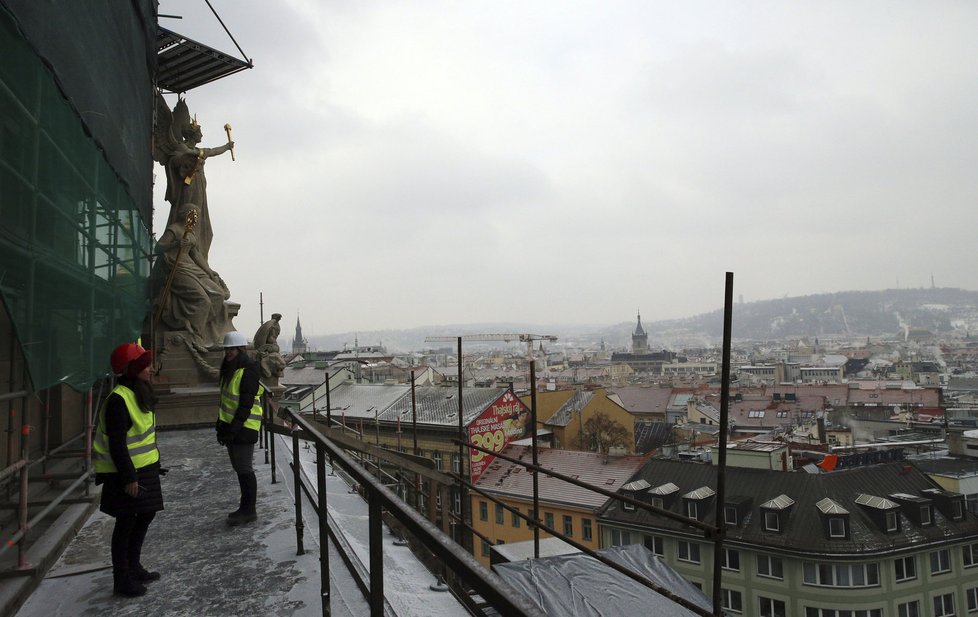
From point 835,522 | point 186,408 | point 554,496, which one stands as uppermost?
point 186,408

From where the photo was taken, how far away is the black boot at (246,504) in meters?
5.34

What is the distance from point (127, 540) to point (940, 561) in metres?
30.0

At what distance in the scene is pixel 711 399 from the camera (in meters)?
63.2

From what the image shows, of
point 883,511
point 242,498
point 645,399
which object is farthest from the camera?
point 645,399

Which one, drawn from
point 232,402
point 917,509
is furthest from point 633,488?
point 232,402

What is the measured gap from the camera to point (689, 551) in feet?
84.7

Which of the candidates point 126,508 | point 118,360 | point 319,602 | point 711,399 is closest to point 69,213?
point 118,360

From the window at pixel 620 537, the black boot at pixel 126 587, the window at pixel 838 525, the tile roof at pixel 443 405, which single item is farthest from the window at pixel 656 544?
the black boot at pixel 126 587

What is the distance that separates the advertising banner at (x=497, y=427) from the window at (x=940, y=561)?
19.9 meters

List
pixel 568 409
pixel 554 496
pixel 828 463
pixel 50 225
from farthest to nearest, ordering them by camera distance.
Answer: pixel 568 409
pixel 828 463
pixel 554 496
pixel 50 225

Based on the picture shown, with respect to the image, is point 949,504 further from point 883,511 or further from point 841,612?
point 841,612

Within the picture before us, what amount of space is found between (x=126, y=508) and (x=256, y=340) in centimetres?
1038

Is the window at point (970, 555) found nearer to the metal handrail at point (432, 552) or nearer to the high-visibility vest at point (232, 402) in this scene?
the high-visibility vest at point (232, 402)

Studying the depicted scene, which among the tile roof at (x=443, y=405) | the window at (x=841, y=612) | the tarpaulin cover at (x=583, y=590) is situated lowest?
the window at (x=841, y=612)
